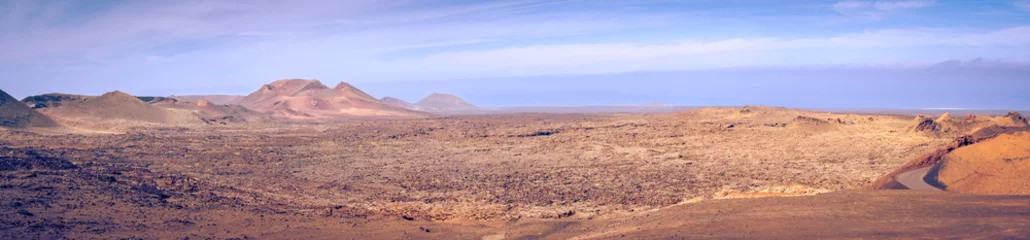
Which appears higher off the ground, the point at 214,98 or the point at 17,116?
the point at 214,98

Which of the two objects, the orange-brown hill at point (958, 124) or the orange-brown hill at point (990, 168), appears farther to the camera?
the orange-brown hill at point (958, 124)

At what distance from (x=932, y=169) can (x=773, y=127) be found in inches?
741

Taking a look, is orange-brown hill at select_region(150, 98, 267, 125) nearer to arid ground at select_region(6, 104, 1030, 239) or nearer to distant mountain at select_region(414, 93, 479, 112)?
arid ground at select_region(6, 104, 1030, 239)

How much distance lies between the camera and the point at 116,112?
51531 millimetres

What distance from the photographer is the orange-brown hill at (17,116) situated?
36.1 m

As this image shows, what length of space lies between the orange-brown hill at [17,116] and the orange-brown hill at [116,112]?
21.7ft

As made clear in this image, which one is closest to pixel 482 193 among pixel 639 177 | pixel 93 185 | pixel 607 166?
pixel 639 177

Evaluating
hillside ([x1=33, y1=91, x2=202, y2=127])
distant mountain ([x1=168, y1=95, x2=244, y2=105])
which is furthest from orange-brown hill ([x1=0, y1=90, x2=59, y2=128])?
distant mountain ([x1=168, y1=95, x2=244, y2=105])

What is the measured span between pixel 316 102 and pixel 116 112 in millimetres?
36213

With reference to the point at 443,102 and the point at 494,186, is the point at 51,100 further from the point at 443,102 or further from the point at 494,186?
the point at 443,102

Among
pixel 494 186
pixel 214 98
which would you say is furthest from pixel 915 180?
pixel 214 98


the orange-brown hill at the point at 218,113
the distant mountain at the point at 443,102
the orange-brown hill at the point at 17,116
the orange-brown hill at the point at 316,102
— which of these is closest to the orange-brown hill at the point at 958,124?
the orange-brown hill at the point at 17,116

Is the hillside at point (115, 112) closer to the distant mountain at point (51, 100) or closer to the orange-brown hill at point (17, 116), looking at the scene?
the distant mountain at point (51, 100)

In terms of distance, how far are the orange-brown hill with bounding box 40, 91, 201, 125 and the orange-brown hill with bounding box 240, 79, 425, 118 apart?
1754 cm
